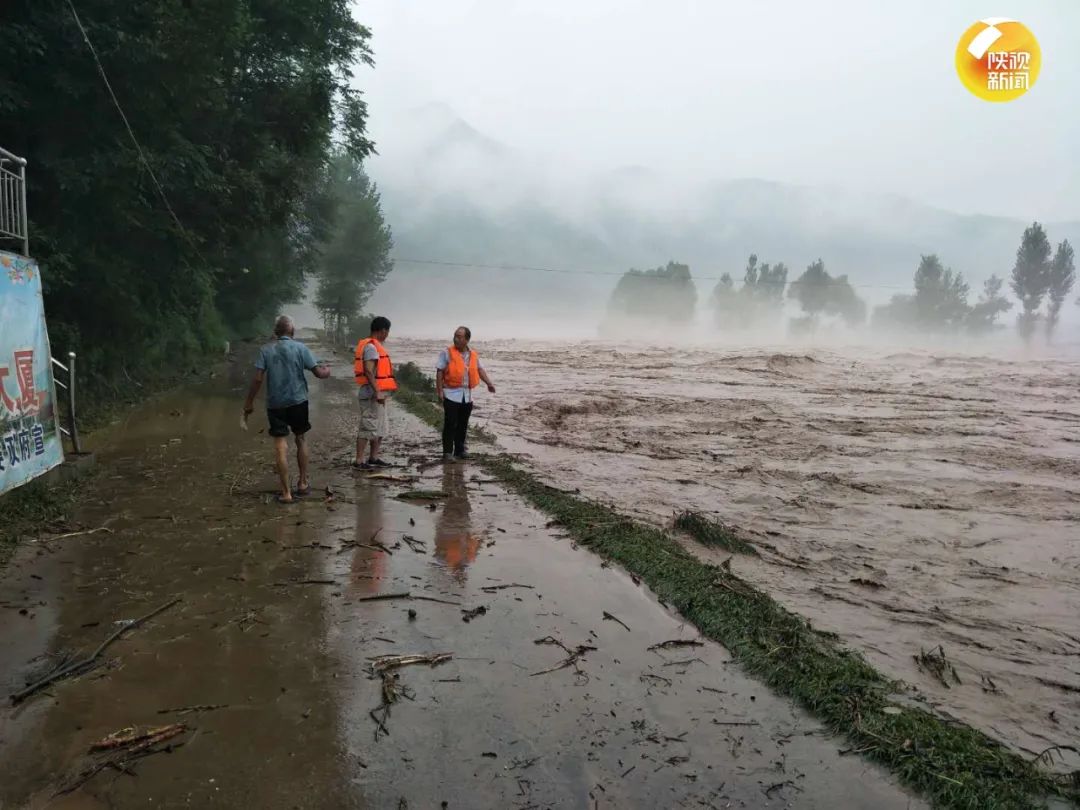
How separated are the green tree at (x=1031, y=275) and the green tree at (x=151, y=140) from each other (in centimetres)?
10385

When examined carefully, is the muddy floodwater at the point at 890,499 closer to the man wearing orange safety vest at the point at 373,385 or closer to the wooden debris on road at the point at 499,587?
the wooden debris on road at the point at 499,587

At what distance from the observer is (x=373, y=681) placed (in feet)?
13.6

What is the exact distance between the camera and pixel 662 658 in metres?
4.64

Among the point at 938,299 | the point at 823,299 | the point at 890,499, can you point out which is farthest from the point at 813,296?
the point at 890,499

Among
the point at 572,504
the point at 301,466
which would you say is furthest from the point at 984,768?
the point at 301,466

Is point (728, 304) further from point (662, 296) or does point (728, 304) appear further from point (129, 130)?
point (129, 130)

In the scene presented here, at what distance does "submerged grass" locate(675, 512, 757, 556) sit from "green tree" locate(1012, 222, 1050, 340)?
109042mm

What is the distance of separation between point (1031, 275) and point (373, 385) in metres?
111

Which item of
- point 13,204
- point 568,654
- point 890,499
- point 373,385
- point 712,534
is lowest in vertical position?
point 890,499

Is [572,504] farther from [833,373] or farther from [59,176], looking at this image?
[833,373]

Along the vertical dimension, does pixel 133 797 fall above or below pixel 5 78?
below

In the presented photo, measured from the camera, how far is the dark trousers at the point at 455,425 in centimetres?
1055

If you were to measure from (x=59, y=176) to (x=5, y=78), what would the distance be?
1.52 metres

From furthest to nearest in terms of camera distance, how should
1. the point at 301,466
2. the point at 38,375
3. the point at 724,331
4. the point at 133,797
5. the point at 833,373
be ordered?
the point at 724,331 < the point at 833,373 < the point at 301,466 < the point at 38,375 < the point at 133,797
